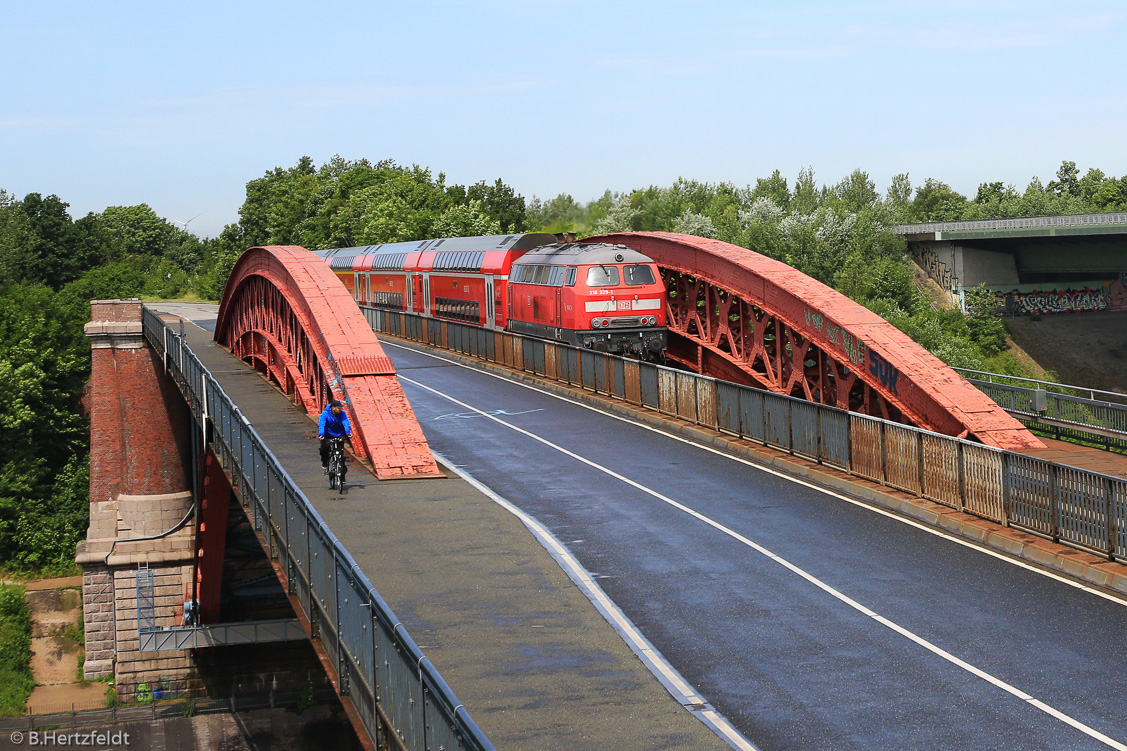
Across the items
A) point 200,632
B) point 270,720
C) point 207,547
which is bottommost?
point 270,720

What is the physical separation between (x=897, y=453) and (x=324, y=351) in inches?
501

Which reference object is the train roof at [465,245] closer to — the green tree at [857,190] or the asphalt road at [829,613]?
the asphalt road at [829,613]

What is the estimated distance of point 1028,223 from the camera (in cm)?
8438

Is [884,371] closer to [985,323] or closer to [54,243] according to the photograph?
[985,323]

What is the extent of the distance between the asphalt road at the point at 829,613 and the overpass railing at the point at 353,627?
326cm

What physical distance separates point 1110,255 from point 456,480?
60.6 m

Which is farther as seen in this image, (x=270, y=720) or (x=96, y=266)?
(x=96, y=266)

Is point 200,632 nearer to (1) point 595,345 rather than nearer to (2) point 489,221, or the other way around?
(1) point 595,345

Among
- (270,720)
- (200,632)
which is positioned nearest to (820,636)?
(200,632)

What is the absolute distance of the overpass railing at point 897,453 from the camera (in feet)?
50.7

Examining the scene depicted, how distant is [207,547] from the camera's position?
36.5 metres

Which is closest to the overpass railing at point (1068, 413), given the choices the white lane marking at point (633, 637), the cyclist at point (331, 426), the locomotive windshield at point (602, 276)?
the white lane marking at point (633, 637)

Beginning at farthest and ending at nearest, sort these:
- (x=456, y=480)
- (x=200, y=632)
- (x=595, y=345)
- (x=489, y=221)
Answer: (x=489, y=221)
(x=200, y=632)
(x=595, y=345)
(x=456, y=480)

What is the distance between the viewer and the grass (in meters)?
45.7
